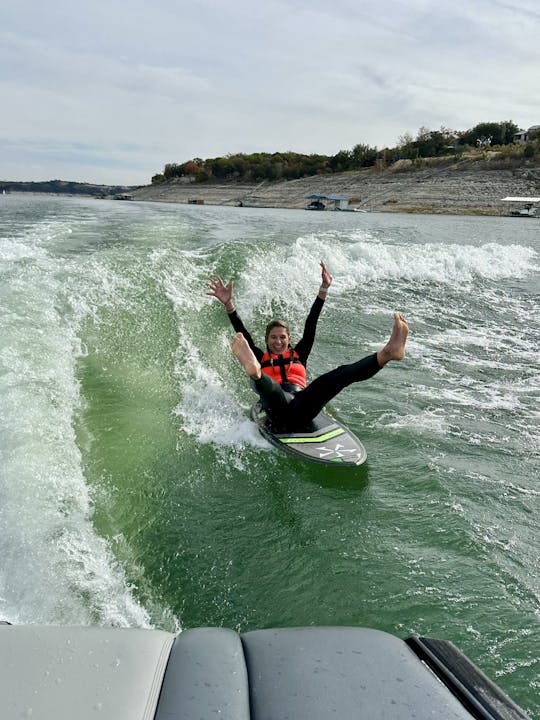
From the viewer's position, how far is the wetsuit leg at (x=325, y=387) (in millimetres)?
4766

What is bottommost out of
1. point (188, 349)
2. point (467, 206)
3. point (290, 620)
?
point (290, 620)

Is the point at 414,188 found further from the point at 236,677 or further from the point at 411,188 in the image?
the point at 236,677

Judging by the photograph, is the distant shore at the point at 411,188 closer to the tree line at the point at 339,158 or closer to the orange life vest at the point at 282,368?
the tree line at the point at 339,158

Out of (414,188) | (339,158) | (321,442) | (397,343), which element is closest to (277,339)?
(321,442)

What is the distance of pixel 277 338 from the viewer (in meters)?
5.72

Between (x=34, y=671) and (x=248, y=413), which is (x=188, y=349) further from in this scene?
(x=34, y=671)

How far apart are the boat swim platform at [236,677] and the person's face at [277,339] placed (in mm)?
4195

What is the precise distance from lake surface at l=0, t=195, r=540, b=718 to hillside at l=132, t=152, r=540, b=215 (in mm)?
43198

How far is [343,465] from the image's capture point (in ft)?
15.5

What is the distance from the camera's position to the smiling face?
225 inches

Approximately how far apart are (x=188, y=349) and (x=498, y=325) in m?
6.17

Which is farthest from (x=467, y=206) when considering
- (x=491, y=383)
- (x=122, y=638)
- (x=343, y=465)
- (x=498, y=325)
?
(x=122, y=638)

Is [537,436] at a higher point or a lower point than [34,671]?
lower

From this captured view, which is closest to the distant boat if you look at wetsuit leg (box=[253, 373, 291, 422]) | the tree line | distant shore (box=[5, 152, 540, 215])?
distant shore (box=[5, 152, 540, 215])
